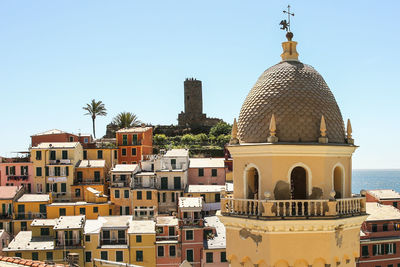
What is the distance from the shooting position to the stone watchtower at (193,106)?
5856 inches

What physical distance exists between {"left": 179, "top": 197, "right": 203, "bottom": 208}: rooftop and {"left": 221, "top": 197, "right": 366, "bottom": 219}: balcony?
46.3 metres

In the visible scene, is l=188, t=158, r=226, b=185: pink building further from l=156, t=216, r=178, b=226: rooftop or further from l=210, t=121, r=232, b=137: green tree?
l=210, t=121, r=232, b=137: green tree

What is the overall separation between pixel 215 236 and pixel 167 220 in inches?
250

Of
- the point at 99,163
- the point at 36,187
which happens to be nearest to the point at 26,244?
the point at 36,187

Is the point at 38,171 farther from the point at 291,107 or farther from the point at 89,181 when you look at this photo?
the point at 291,107

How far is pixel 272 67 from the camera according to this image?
1602 centimetres

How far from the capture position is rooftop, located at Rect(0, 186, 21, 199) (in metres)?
67.4

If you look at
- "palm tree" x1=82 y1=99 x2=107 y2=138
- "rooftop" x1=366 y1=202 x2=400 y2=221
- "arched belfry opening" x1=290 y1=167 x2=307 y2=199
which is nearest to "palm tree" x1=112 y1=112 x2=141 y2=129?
"palm tree" x1=82 y1=99 x2=107 y2=138

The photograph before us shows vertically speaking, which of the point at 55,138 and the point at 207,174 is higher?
the point at 55,138

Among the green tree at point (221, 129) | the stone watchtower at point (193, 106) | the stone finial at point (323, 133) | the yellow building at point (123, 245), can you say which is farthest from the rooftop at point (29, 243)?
the stone watchtower at point (193, 106)

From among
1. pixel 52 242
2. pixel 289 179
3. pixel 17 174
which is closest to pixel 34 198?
pixel 17 174

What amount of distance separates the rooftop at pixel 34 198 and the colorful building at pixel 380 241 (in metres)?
41.1

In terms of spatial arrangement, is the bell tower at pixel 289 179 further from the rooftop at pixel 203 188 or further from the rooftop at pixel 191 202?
the rooftop at pixel 203 188

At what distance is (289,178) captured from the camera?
1428 cm
